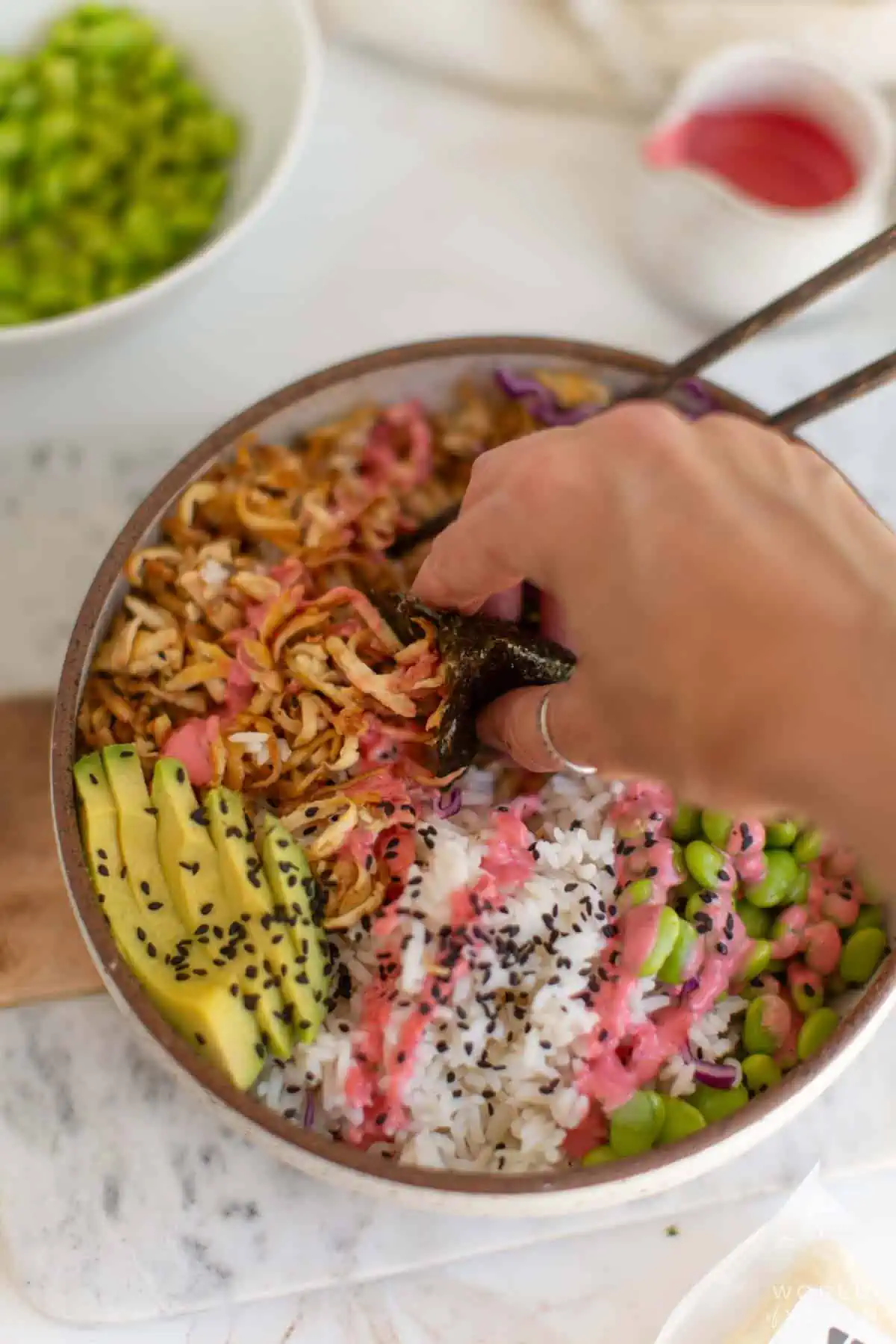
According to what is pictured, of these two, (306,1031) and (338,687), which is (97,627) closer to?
(338,687)

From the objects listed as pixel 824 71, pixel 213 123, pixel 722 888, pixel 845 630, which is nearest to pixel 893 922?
pixel 722 888

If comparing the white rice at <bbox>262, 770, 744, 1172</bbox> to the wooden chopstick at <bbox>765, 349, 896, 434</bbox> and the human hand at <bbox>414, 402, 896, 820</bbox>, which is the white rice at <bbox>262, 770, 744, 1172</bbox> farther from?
the wooden chopstick at <bbox>765, 349, 896, 434</bbox>

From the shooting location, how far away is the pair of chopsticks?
91 cm

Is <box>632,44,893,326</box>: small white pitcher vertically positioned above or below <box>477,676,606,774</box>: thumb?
above

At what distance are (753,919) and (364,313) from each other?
0.81 metres

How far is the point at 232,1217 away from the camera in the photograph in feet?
3.25

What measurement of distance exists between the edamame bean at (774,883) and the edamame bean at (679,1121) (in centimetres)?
18

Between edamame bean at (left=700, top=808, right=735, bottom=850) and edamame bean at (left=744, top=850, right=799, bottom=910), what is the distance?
0.14 feet

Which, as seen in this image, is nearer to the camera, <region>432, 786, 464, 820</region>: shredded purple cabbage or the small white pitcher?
<region>432, 786, 464, 820</region>: shredded purple cabbage

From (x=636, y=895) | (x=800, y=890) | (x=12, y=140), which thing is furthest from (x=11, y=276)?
(x=800, y=890)

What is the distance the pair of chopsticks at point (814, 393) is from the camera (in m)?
0.91

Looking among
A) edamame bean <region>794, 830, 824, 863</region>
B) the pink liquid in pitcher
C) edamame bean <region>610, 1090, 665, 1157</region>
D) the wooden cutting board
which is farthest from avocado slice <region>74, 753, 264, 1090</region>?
the pink liquid in pitcher

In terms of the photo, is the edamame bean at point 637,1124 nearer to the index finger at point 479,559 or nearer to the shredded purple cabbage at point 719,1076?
the shredded purple cabbage at point 719,1076

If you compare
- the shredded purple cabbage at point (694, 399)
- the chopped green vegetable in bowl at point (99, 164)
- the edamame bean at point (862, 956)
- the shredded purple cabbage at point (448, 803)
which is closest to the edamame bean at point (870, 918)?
the edamame bean at point (862, 956)
